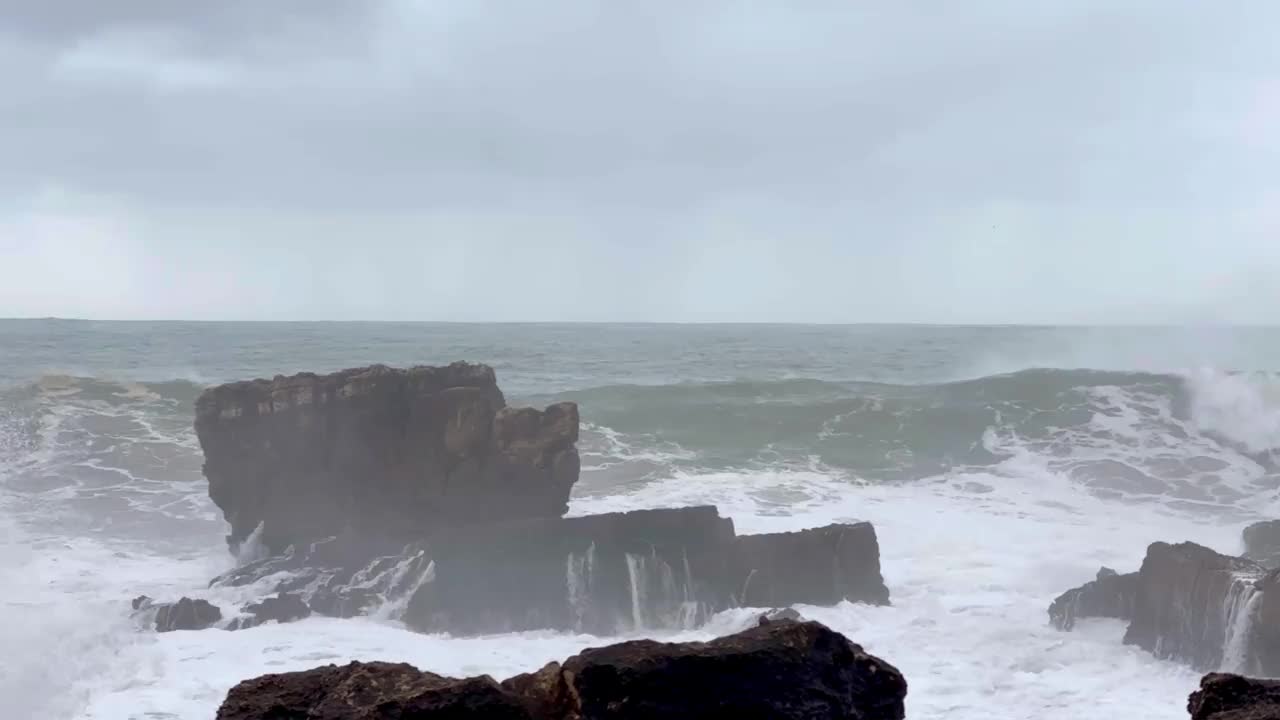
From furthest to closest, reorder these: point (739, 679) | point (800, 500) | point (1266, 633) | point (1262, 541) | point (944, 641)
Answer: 1. point (800, 500)
2. point (1262, 541)
3. point (944, 641)
4. point (1266, 633)
5. point (739, 679)

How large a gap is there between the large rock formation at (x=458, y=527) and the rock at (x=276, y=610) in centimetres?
9

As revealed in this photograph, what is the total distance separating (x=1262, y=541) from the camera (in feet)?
54.1

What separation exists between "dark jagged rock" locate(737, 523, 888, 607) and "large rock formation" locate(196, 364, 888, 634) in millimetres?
20

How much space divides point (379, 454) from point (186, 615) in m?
4.00

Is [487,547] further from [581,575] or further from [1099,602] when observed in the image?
[1099,602]

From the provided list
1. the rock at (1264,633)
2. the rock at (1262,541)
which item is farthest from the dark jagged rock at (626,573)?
the rock at (1262,541)

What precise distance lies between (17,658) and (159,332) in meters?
69.7

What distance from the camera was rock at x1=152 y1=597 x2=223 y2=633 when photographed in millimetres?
13789

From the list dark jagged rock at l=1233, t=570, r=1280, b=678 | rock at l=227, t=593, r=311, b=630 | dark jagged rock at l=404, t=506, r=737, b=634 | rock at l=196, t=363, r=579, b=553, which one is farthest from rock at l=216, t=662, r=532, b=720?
rock at l=196, t=363, r=579, b=553

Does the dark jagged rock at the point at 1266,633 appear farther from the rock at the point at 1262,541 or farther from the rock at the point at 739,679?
the rock at the point at 739,679

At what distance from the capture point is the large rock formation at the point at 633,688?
407 centimetres

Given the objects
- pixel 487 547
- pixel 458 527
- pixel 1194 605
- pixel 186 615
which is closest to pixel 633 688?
pixel 487 547

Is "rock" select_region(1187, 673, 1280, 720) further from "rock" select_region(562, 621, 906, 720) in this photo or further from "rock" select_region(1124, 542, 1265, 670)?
"rock" select_region(1124, 542, 1265, 670)

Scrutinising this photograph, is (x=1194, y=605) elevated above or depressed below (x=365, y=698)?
below
